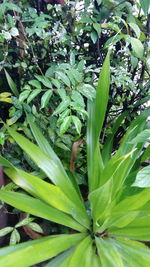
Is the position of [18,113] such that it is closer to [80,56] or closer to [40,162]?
[40,162]

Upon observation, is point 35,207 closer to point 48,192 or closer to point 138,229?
point 48,192

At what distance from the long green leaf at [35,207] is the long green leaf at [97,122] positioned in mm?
155

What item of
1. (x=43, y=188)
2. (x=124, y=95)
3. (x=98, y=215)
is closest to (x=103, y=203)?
(x=98, y=215)

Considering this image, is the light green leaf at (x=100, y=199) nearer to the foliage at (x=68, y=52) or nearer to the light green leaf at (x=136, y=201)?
the light green leaf at (x=136, y=201)

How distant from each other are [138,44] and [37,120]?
0.46 metres

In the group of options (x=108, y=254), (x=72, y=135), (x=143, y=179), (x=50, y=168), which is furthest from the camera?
(x=72, y=135)

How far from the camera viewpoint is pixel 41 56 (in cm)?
95

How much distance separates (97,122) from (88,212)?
347 millimetres

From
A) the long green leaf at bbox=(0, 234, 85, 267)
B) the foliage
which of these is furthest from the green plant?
the foliage

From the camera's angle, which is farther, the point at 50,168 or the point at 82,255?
the point at 50,168

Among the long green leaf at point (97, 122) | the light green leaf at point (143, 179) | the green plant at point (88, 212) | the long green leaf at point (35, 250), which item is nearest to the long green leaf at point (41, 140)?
the green plant at point (88, 212)

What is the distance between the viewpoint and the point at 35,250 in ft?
2.38

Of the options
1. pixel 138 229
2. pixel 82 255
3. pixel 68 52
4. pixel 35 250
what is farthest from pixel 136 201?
pixel 68 52

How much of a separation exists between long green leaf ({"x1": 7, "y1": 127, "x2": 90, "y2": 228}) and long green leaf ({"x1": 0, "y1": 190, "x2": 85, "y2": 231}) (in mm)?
48
